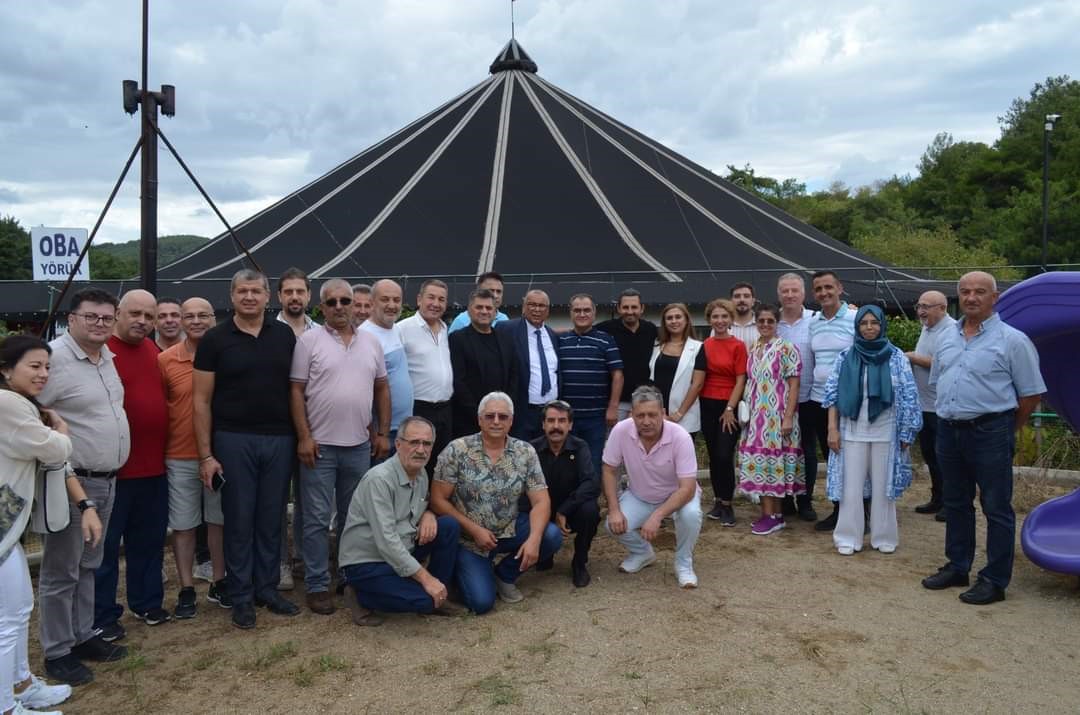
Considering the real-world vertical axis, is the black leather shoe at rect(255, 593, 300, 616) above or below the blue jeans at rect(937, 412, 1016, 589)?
below

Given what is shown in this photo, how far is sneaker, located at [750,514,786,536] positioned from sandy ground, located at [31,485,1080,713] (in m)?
0.70

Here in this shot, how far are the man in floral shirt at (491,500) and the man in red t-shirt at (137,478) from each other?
129 centimetres

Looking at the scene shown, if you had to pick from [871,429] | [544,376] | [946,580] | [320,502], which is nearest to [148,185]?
[320,502]

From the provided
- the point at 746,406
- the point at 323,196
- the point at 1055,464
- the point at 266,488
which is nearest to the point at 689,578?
the point at 746,406

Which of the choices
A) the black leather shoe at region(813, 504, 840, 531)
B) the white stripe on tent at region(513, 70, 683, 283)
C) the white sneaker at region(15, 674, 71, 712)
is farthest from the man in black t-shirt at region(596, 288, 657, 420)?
the white stripe on tent at region(513, 70, 683, 283)

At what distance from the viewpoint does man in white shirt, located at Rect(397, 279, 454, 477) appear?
4570mm

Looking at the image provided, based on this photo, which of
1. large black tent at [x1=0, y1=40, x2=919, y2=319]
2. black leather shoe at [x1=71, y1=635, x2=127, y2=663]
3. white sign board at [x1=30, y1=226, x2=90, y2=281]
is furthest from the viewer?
large black tent at [x1=0, y1=40, x2=919, y2=319]

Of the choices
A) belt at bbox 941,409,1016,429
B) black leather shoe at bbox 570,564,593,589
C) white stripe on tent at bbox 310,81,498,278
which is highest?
white stripe on tent at bbox 310,81,498,278

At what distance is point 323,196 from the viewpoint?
14.6m

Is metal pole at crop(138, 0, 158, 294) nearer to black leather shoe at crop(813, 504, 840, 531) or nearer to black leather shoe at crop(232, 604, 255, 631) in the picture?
black leather shoe at crop(232, 604, 255, 631)

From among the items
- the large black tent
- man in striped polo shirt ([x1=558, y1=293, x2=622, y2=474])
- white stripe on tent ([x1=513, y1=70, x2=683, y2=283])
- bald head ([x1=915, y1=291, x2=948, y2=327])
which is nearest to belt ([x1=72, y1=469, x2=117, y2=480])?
man in striped polo shirt ([x1=558, y1=293, x2=622, y2=474])

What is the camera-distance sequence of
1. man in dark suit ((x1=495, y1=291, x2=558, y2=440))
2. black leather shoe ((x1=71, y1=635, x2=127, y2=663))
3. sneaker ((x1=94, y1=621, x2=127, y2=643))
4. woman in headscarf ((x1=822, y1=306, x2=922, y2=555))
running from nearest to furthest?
black leather shoe ((x1=71, y1=635, x2=127, y2=663)), sneaker ((x1=94, y1=621, x2=127, y2=643)), woman in headscarf ((x1=822, y1=306, x2=922, y2=555)), man in dark suit ((x1=495, y1=291, x2=558, y2=440))

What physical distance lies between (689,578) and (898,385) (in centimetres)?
167

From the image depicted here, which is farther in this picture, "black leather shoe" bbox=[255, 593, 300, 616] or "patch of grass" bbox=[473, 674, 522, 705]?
"black leather shoe" bbox=[255, 593, 300, 616]
